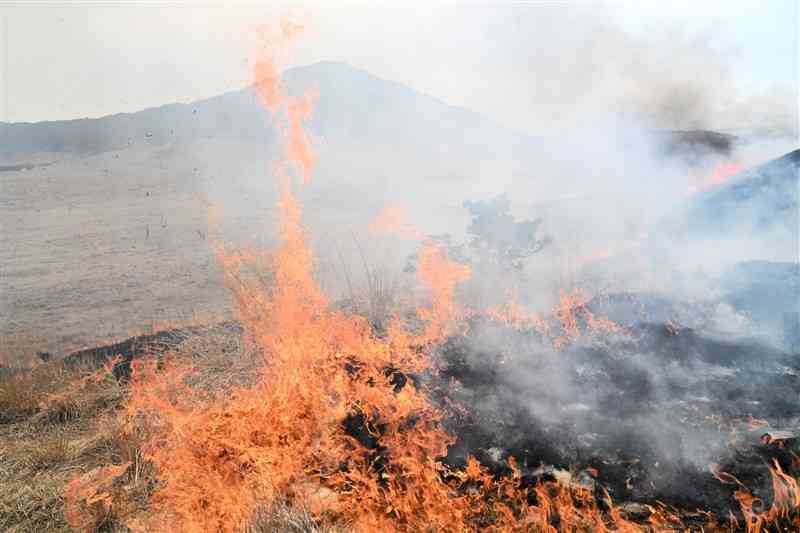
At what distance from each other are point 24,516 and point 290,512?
2446mm

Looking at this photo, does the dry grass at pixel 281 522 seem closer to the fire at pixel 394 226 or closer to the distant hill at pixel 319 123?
the fire at pixel 394 226

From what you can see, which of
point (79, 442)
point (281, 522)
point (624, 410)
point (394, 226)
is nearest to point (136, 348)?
point (79, 442)

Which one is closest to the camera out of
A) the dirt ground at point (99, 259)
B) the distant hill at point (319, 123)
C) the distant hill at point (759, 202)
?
the distant hill at point (759, 202)

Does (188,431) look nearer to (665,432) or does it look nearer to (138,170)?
(665,432)

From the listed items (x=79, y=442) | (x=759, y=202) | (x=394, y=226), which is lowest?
(x=79, y=442)

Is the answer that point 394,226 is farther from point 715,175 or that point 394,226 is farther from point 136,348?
point 136,348

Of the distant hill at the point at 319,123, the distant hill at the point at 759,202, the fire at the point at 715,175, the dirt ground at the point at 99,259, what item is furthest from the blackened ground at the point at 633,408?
the distant hill at the point at 319,123

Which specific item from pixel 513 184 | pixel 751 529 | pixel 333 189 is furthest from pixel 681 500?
pixel 513 184

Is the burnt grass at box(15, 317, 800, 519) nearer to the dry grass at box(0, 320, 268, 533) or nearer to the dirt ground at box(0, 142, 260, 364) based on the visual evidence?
the dry grass at box(0, 320, 268, 533)

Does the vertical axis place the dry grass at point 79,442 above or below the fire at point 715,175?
below

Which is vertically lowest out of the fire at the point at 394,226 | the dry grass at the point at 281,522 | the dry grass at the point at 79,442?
the dry grass at the point at 79,442

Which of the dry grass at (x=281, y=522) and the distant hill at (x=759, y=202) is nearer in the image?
the dry grass at (x=281, y=522)

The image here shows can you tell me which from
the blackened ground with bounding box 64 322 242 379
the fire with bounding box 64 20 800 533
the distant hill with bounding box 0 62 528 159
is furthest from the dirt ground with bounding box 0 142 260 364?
the distant hill with bounding box 0 62 528 159

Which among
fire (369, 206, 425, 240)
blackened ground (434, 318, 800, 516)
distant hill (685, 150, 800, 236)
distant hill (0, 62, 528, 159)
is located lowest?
blackened ground (434, 318, 800, 516)
